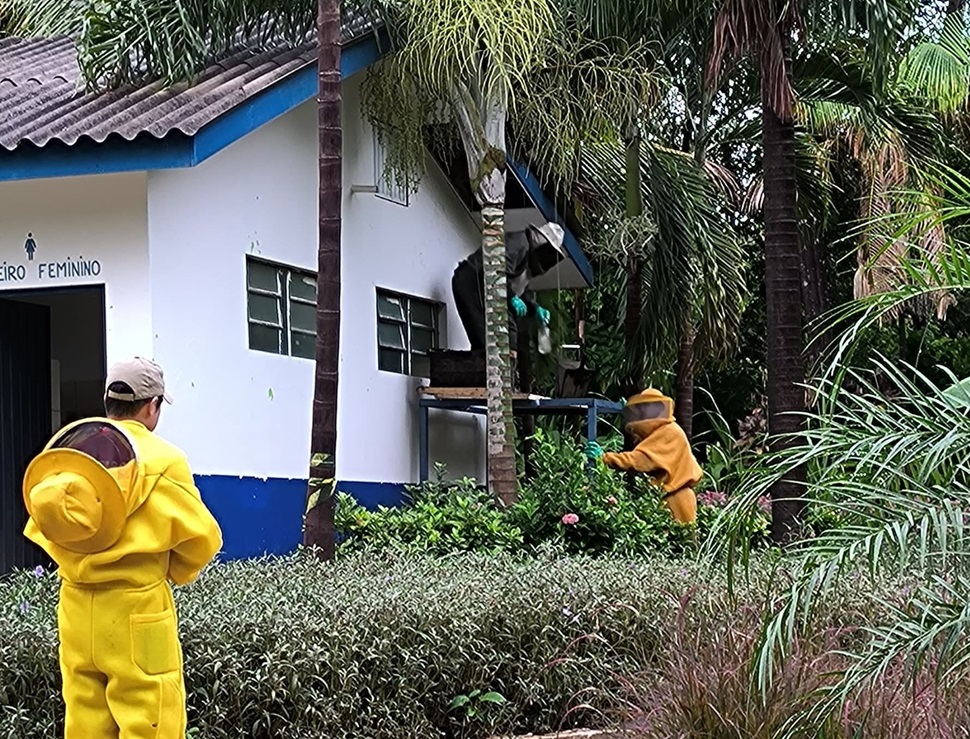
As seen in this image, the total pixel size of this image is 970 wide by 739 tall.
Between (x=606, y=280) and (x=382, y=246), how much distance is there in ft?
21.5

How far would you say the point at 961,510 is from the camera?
5137 mm

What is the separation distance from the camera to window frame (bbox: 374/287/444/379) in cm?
1423

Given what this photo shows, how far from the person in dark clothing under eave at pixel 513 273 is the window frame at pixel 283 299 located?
1.85 m

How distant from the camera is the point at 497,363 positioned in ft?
43.0

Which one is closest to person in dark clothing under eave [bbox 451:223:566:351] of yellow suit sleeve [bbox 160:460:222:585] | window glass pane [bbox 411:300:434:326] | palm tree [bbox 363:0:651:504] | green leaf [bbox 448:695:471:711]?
window glass pane [bbox 411:300:434:326]

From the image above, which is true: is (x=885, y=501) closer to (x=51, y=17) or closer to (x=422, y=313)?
(x=422, y=313)

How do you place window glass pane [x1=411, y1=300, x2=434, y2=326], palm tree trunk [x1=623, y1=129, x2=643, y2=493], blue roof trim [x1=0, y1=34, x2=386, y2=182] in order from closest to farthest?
1. blue roof trim [x1=0, y1=34, x2=386, y2=182]
2. palm tree trunk [x1=623, y1=129, x2=643, y2=493]
3. window glass pane [x1=411, y1=300, x2=434, y2=326]

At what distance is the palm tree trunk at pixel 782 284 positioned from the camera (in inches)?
430

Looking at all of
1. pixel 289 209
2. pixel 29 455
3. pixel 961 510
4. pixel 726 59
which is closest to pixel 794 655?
pixel 961 510

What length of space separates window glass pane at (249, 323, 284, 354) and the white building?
16 mm

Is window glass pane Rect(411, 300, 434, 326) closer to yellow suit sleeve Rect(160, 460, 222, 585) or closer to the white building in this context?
the white building

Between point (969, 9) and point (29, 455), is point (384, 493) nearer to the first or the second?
point (29, 455)

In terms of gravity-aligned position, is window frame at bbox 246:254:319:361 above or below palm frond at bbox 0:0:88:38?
below

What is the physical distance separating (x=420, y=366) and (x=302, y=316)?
6.94 ft
